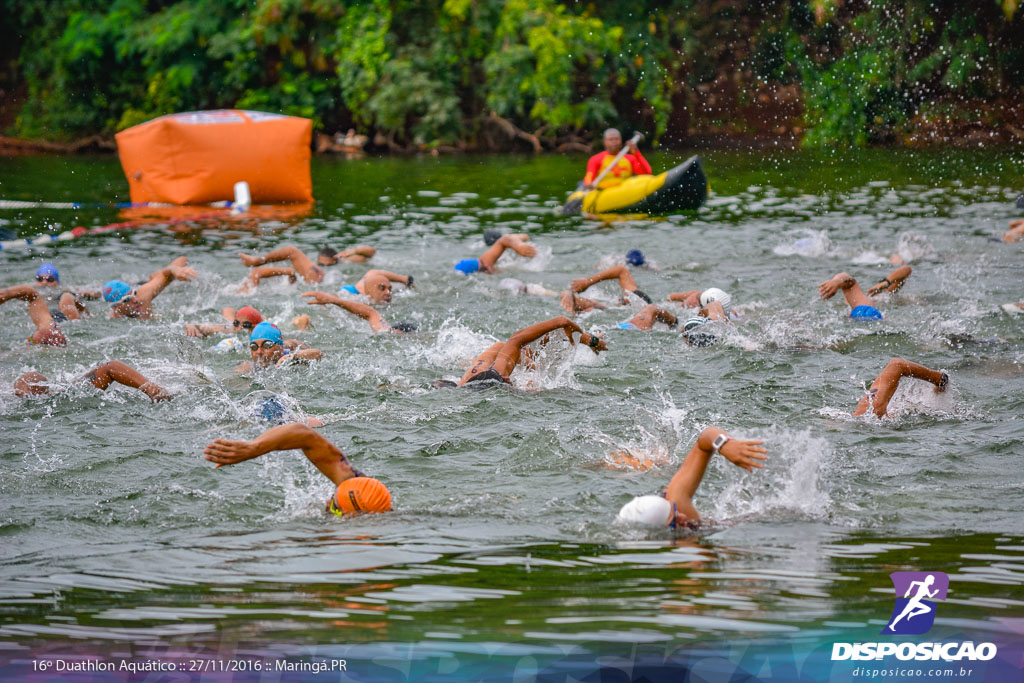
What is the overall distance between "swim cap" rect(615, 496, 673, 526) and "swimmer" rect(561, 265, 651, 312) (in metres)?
5.33

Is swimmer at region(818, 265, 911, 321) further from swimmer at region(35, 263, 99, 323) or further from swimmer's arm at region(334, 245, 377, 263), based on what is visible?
swimmer at region(35, 263, 99, 323)

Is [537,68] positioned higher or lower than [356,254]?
higher

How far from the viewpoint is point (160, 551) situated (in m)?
5.81

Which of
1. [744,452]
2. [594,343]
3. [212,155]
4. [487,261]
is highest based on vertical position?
[744,452]

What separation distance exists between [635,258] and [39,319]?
7236 mm

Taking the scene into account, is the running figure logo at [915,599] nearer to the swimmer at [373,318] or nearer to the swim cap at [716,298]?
the swim cap at [716,298]

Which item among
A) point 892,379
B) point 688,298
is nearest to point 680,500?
point 892,379

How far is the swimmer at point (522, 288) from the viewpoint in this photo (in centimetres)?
1302

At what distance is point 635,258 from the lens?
14.5m

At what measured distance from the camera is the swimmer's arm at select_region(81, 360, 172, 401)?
8.61 meters

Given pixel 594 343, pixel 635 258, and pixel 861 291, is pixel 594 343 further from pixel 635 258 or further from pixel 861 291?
pixel 635 258

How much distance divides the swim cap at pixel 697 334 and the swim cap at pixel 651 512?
179 inches

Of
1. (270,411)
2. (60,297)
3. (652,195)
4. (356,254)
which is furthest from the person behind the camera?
(652,195)

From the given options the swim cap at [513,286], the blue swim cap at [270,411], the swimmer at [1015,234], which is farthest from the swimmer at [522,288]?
the swimmer at [1015,234]
